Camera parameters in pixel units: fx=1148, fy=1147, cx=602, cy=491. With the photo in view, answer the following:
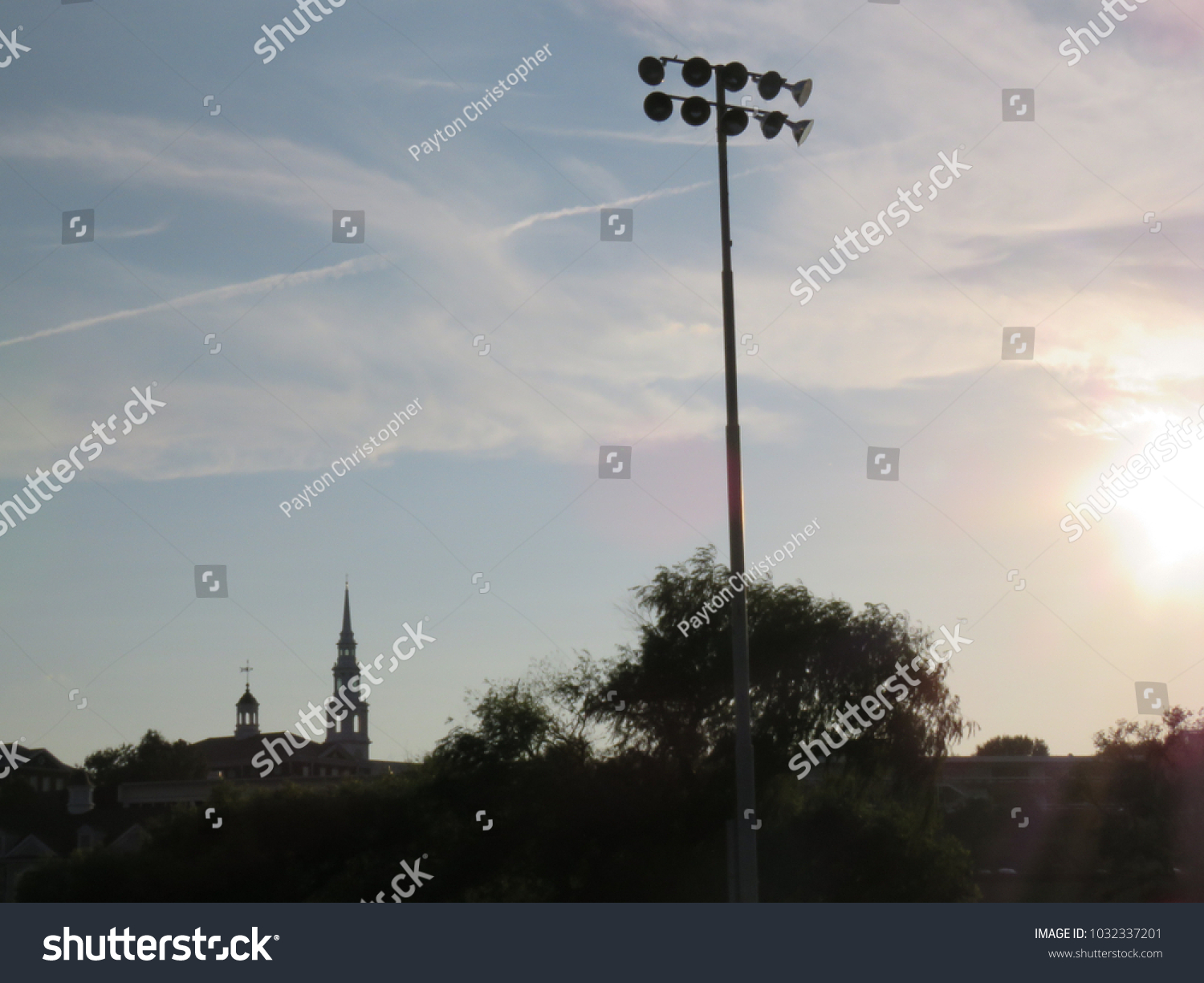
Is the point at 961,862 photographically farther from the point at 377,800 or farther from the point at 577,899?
the point at 377,800

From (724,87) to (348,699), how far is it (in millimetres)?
136974

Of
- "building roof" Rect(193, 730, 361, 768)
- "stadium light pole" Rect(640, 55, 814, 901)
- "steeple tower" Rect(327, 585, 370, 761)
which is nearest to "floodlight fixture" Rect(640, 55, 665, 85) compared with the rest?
"stadium light pole" Rect(640, 55, 814, 901)

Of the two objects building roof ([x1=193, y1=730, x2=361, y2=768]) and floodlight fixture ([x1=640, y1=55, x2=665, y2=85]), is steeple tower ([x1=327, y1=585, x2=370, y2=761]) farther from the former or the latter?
floodlight fixture ([x1=640, y1=55, x2=665, y2=85])

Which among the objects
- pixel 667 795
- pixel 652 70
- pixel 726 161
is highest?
pixel 652 70

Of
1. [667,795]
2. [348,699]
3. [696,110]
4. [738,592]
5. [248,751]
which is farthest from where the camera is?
[348,699]

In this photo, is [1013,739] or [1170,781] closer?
[1170,781]

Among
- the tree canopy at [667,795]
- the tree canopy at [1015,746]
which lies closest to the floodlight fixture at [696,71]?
the tree canopy at [667,795]

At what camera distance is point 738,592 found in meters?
14.5

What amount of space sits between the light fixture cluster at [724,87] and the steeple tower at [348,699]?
430 feet

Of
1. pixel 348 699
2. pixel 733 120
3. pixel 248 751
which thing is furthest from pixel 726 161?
pixel 348 699

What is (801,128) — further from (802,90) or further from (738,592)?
(738,592)
